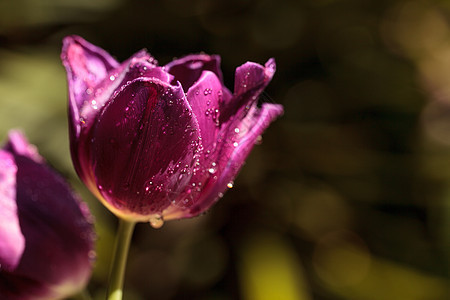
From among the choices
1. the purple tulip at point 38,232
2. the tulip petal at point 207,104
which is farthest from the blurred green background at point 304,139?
the tulip petal at point 207,104

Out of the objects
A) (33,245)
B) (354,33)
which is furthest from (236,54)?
(33,245)

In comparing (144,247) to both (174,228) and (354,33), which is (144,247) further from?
(354,33)

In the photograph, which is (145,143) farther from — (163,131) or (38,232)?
(38,232)

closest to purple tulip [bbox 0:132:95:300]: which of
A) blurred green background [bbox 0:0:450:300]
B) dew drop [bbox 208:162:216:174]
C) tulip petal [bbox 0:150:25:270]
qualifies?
tulip petal [bbox 0:150:25:270]

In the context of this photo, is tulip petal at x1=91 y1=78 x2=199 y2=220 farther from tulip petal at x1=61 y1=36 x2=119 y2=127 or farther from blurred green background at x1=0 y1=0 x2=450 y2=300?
blurred green background at x1=0 y1=0 x2=450 y2=300

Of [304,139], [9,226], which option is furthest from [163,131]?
[304,139]

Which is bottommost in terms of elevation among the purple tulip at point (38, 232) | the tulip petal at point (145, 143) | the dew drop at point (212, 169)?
the purple tulip at point (38, 232)

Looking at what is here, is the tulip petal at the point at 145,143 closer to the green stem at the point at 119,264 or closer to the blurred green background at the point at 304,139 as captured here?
the green stem at the point at 119,264
